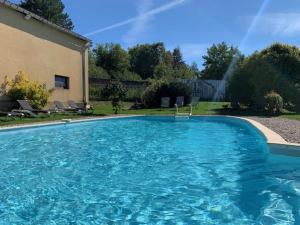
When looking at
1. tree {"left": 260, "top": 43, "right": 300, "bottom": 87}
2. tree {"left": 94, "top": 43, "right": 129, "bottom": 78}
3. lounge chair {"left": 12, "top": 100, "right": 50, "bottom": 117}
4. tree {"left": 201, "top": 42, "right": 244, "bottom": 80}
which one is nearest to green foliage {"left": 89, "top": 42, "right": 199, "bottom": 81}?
tree {"left": 94, "top": 43, "right": 129, "bottom": 78}

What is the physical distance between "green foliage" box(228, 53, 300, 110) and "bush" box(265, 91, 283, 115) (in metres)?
0.62

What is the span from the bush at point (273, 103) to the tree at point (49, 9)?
3476 centimetres

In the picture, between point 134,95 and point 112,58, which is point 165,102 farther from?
point 112,58

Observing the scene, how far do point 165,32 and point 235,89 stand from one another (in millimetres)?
6953

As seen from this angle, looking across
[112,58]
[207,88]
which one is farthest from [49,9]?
[207,88]

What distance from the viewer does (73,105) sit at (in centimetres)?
2255

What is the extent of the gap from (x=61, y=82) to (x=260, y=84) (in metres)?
11.1

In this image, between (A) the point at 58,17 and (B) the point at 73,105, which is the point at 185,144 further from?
(A) the point at 58,17

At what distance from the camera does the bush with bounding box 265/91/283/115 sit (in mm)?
20766

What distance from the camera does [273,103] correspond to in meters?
20.8

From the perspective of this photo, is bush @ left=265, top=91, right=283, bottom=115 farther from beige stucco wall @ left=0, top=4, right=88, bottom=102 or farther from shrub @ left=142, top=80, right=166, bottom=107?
beige stucco wall @ left=0, top=4, right=88, bottom=102

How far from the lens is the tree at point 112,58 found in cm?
5181

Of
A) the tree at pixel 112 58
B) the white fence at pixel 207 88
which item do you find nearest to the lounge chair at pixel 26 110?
the white fence at pixel 207 88

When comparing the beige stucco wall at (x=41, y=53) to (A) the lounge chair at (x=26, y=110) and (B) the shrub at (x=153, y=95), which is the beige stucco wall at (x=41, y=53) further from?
(B) the shrub at (x=153, y=95)
